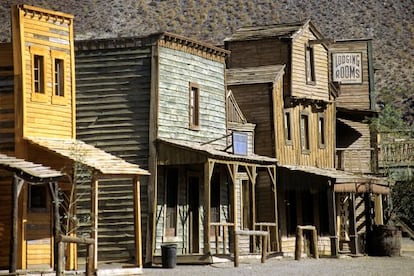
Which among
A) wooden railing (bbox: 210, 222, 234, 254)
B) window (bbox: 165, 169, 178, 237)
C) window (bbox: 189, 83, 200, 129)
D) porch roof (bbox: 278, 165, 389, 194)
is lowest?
wooden railing (bbox: 210, 222, 234, 254)

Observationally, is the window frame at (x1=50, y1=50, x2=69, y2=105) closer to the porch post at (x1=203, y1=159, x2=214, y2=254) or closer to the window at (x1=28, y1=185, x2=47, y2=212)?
the window at (x1=28, y1=185, x2=47, y2=212)

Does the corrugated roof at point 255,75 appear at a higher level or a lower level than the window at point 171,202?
higher

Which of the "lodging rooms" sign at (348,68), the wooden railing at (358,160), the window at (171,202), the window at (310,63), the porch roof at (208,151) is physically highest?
the "lodging rooms" sign at (348,68)

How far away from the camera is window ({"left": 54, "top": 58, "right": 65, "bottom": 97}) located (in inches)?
1020

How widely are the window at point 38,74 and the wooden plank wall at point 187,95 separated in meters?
4.31

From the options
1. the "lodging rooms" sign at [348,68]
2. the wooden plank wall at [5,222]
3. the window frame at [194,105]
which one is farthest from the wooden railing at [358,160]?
the wooden plank wall at [5,222]

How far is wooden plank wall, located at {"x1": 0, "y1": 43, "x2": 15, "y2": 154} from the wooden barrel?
637 inches

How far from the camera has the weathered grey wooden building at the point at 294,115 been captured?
113ft

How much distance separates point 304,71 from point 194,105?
9.15m

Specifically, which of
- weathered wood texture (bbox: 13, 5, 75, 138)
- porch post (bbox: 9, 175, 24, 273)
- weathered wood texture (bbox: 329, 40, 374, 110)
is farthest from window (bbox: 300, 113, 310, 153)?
porch post (bbox: 9, 175, 24, 273)

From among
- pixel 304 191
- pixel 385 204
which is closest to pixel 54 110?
pixel 304 191

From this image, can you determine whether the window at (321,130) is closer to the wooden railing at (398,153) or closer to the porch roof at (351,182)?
the porch roof at (351,182)

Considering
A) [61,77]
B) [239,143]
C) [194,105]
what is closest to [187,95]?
[194,105]

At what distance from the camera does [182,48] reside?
29484 mm
